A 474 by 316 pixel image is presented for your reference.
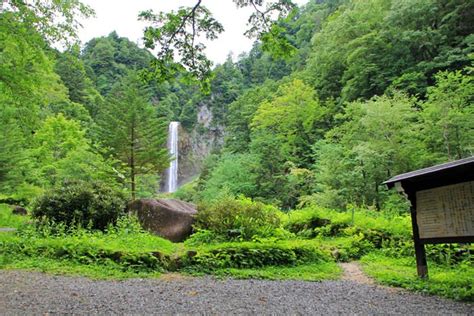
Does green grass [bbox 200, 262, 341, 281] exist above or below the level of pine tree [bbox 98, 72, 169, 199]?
below

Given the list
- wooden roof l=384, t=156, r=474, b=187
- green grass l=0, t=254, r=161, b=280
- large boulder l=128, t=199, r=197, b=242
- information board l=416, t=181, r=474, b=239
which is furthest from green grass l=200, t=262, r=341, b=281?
large boulder l=128, t=199, r=197, b=242

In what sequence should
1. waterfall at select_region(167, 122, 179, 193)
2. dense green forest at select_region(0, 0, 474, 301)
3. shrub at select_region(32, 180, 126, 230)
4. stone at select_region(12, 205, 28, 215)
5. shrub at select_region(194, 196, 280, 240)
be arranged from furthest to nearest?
waterfall at select_region(167, 122, 179, 193), stone at select_region(12, 205, 28, 215), shrub at select_region(32, 180, 126, 230), shrub at select_region(194, 196, 280, 240), dense green forest at select_region(0, 0, 474, 301)

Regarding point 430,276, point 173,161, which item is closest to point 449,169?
point 430,276

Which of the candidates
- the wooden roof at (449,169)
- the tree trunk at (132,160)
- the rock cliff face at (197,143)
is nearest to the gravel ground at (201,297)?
the wooden roof at (449,169)

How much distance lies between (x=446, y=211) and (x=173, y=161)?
3172cm

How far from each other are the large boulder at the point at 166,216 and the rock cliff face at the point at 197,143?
28108mm

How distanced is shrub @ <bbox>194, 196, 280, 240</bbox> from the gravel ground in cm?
252

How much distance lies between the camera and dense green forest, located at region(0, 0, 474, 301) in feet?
20.2

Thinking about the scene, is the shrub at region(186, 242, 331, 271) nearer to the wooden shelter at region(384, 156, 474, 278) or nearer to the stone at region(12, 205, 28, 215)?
the wooden shelter at region(384, 156, 474, 278)

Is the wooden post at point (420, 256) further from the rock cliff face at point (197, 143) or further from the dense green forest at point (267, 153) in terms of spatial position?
the rock cliff face at point (197, 143)

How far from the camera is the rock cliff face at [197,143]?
4034cm

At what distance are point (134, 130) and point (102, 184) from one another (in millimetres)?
7111

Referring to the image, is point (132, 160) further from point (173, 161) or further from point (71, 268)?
point (173, 161)

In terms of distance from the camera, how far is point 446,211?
5027 mm
